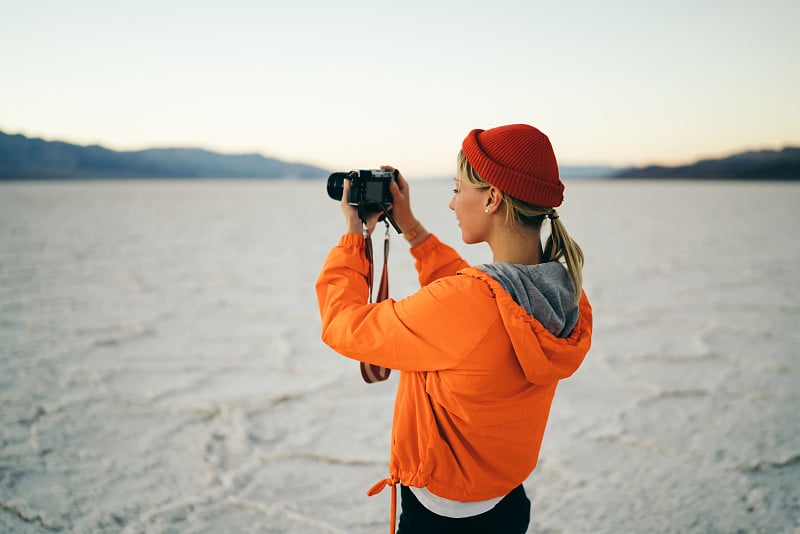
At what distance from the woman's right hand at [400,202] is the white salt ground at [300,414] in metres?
1.31

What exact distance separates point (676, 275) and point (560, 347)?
6.26 m

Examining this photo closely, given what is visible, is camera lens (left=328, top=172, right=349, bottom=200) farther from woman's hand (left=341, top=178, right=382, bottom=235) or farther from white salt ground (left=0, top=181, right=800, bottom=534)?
white salt ground (left=0, top=181, right=800, bottom=534)

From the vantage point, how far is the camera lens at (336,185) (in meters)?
1.18

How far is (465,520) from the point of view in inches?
43.3

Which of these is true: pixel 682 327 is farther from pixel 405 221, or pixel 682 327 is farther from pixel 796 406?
pixel 405 221

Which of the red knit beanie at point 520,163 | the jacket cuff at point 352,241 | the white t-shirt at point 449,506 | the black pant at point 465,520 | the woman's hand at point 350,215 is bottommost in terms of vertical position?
the black pant at point 465,520

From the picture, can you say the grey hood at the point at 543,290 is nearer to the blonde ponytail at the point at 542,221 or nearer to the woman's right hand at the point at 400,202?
the blonde ponytail at the point at 542,221

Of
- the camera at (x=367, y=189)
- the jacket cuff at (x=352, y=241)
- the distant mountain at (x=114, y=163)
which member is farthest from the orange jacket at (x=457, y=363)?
the distant mountain at (x=114, y=163)

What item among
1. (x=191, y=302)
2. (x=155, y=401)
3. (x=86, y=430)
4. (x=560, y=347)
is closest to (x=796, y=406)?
(x=560, y=347)

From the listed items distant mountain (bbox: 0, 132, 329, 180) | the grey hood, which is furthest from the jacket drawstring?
distant mountain (bbox: 0, 132, 329, 180)

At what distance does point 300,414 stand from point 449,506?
1.93m

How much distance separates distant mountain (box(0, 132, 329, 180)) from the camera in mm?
104125

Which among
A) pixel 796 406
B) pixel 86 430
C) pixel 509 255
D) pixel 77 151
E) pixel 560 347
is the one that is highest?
pixel 77 151

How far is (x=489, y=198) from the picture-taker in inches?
38.9
